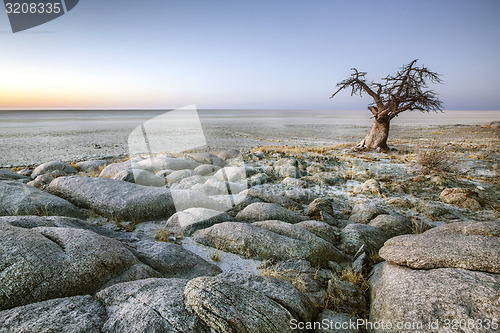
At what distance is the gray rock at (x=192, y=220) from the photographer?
19.2 ft

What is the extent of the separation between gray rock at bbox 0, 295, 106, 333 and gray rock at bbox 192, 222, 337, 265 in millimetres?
2741

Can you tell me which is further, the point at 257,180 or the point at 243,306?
the point at 257,180

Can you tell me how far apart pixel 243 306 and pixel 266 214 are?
12.9 feet

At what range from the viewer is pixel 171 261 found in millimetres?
4273

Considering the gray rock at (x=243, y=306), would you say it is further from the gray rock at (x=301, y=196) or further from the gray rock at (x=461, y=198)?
the gray rock at (x=461, y=198)

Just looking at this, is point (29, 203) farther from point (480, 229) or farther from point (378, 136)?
point (378, 136)

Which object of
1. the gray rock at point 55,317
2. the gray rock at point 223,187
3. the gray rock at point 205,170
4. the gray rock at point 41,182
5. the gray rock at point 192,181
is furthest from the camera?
the gray rock at point 205,170

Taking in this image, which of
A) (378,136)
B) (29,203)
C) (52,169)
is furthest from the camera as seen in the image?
(378,136)

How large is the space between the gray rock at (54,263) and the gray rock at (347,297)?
2884 mm

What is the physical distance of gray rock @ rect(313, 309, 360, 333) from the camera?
3010mm

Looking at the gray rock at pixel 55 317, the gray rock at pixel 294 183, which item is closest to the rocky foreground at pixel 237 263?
the gray rock at pixel 55 317

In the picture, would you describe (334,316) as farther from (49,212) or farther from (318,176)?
(318,176)

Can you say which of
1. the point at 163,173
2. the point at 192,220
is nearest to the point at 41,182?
the point at 163,173

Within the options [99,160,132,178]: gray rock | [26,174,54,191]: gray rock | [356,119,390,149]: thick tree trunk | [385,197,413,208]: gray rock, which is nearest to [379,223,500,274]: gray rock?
[385,197,413,208]: gray rock
